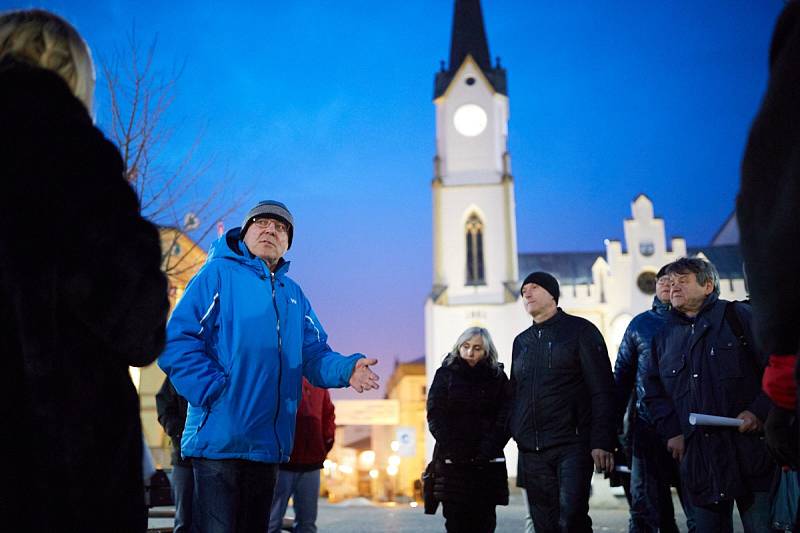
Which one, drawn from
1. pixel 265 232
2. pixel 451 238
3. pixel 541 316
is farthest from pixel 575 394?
pixel 451 238

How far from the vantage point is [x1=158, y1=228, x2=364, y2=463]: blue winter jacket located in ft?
11.0

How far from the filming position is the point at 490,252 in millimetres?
36469

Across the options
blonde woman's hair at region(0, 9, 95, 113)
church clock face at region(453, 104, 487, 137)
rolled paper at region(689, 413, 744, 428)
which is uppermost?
church clock face at region(453, 104, 487, 137)

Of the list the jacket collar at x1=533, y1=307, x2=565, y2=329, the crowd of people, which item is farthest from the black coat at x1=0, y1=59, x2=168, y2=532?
the jacket collar at x1=533, y1=307, x2=565, y2=329

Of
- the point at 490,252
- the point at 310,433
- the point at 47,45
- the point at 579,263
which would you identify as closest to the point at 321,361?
the point at 47,45

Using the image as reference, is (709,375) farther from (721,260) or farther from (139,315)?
(721,260)

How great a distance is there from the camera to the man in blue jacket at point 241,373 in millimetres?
3361

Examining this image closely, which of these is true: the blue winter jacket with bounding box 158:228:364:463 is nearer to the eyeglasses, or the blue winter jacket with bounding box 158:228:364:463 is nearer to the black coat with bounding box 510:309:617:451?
the eyeglasses

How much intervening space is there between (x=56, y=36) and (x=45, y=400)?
1.04 meters

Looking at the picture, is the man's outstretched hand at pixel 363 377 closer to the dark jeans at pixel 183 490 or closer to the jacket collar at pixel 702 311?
the jacket collar at pixel 702 311

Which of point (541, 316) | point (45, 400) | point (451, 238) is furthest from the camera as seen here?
point (451, 238)

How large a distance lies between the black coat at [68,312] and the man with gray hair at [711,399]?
11.4 ft

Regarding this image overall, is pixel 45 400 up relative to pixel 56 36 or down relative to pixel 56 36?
down

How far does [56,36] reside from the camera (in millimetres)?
2145
